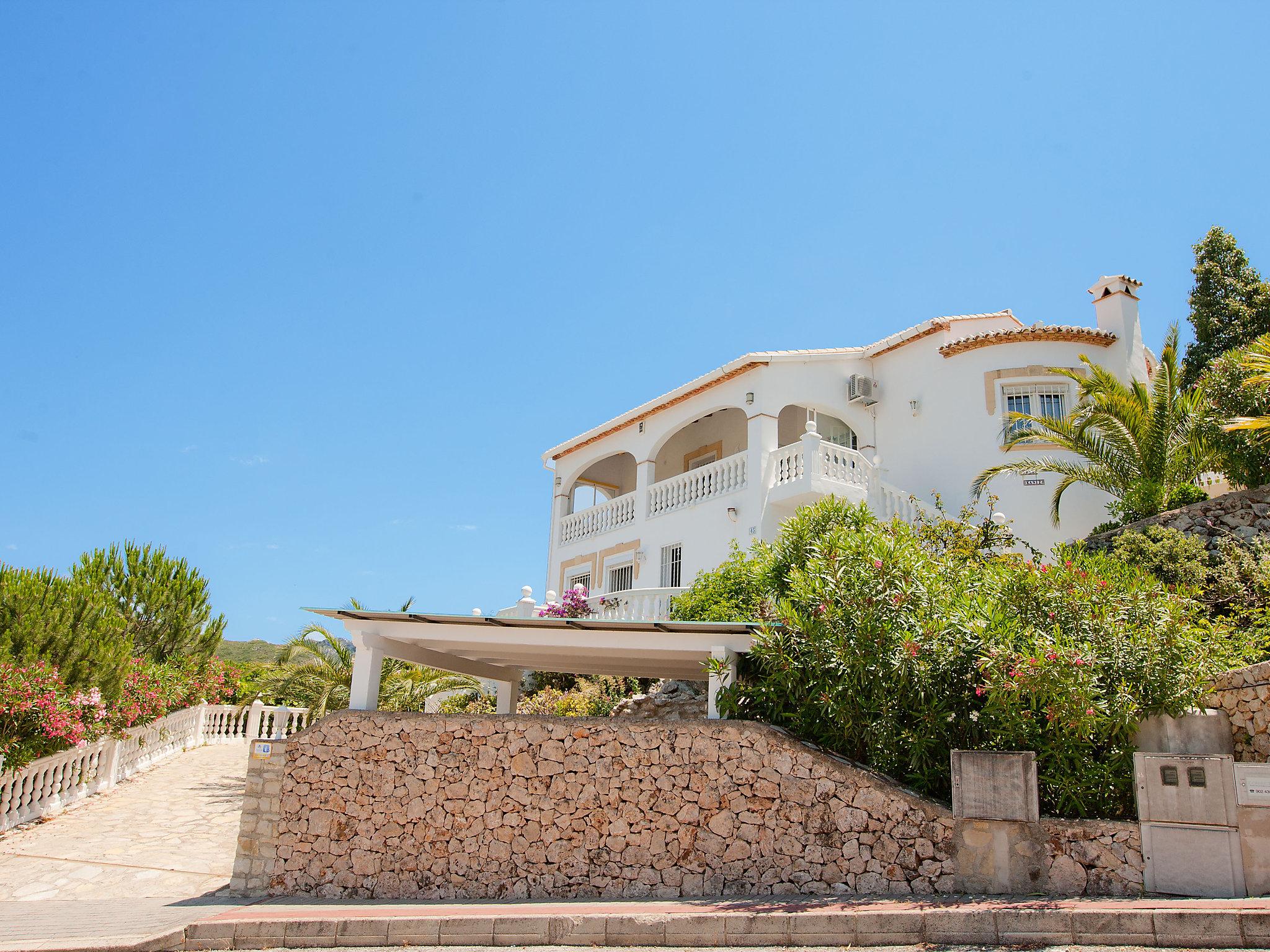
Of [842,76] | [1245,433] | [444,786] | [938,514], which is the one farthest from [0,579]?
[1245,433]

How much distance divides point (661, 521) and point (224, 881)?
11993mm

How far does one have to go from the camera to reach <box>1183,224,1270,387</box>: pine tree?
1817 centimetres

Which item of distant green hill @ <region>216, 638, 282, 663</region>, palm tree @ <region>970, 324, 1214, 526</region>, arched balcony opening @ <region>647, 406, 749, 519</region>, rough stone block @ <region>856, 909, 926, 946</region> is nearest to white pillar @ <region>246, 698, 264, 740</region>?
arched balcony opening @ <region>647, 406, 749, 519</region>

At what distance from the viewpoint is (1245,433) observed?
14945mm

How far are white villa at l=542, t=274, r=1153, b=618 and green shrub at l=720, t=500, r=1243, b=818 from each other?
634 centimetres

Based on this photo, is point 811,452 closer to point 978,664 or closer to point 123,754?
point 978,664

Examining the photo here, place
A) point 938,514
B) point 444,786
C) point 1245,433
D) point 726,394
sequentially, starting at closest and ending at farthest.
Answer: point 444,786 < point 1245,433 < point 938,514 < point 726,394

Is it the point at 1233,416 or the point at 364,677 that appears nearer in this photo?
the point at 364,677

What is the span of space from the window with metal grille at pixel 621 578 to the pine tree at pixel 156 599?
10221mm

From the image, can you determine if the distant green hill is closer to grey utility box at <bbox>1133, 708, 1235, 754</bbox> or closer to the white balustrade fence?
the white balustrade fence

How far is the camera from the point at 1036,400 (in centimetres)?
1858

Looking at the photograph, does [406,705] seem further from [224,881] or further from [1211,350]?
[1211,350]

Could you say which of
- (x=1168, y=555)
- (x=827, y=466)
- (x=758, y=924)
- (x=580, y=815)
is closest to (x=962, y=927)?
(x=758, y=924)

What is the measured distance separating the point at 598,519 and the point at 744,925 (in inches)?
625
